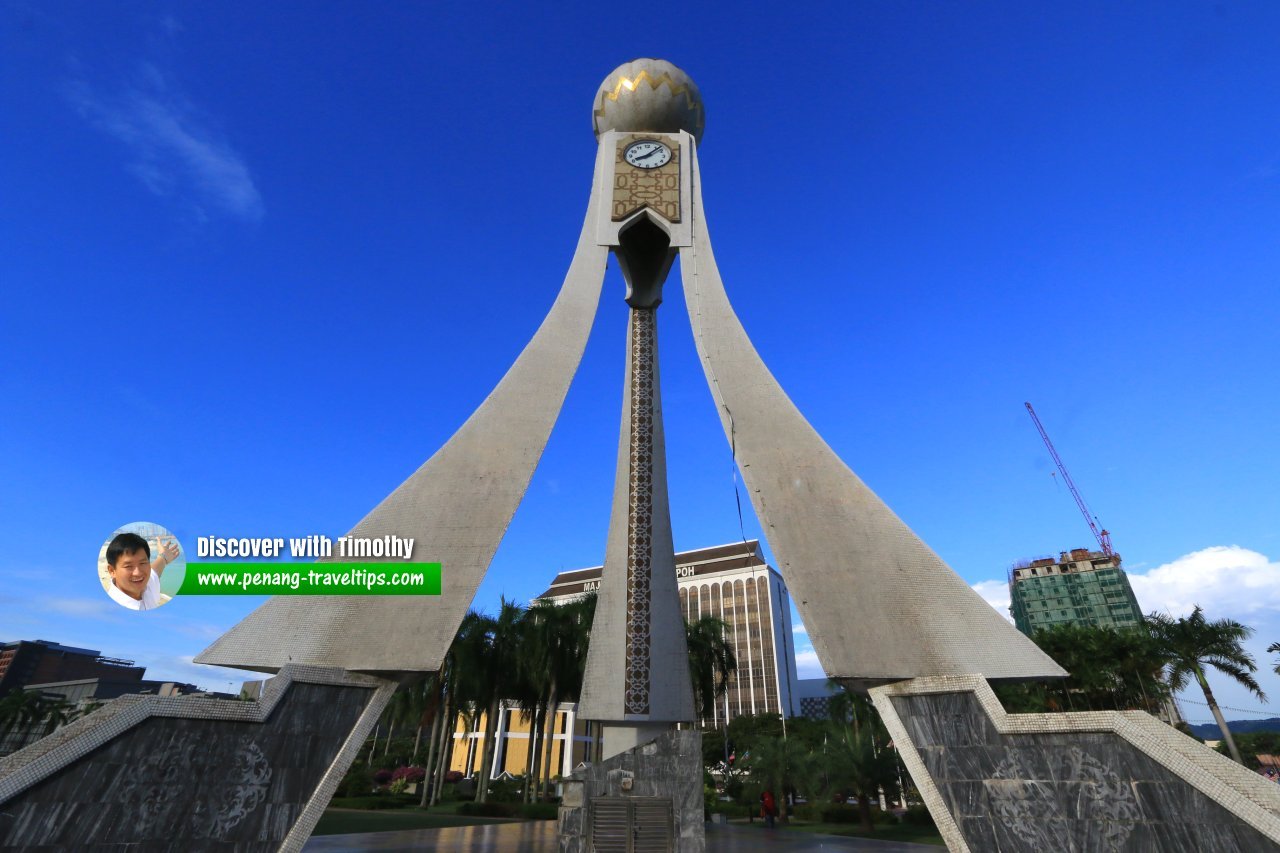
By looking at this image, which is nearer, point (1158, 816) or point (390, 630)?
point (1158, 816)

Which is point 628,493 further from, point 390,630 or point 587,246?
point 390,630

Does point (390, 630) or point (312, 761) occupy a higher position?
point (390, 630)

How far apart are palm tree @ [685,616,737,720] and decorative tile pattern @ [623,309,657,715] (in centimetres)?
1099

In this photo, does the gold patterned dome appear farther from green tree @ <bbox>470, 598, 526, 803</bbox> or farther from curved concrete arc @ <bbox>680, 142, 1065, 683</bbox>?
green tree @ <bbox>470, 598, 526, 803</bbox>

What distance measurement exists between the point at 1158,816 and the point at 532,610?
1855 cm

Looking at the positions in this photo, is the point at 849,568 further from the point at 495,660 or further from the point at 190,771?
the point at 495,660

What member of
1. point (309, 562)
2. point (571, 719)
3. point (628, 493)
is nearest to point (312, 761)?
point (309, 562)

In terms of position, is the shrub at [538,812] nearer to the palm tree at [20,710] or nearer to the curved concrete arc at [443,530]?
the curved concrete arc at [443,530]

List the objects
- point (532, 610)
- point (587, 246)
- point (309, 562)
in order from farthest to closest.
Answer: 1. point (532, 610)
2. point (587, 246)
3. point (309, 562)

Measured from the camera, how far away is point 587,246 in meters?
12.4

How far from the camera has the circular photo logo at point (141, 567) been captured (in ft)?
25.3

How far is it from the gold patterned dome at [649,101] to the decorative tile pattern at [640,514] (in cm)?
404

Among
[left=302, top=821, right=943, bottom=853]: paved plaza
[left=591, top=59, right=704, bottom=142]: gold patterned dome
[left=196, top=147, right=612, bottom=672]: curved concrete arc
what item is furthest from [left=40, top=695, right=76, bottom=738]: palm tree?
[left=591, top=59, right=704, bottom=142]: gold patterned dome

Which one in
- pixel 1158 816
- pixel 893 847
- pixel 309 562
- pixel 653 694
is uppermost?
pixel 309 562
